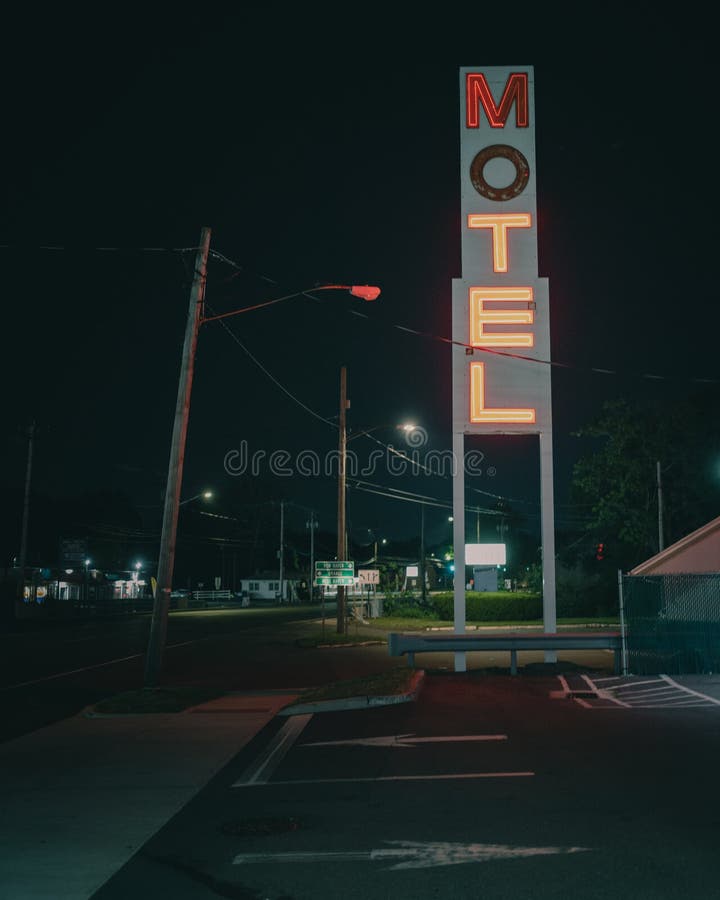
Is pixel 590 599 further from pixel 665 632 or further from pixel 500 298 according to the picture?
pixel 500 298

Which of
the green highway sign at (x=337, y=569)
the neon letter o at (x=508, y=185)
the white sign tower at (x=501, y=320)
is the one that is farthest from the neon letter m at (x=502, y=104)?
the green highway sign at (x=337, y=569)

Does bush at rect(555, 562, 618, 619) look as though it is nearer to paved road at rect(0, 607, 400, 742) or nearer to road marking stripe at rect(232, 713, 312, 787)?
paved road at rect(0, 607, 400, 742)

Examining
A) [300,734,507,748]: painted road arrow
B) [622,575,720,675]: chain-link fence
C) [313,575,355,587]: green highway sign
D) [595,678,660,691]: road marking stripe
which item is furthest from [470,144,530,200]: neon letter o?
[313,575,355,587]: green highway sign

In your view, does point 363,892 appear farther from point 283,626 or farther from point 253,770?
point 283,626

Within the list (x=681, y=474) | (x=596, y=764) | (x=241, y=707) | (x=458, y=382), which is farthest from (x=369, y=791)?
(x=681, y=474)

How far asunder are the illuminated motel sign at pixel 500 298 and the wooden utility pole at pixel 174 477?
6.70 metres

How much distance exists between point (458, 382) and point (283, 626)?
29161 millimetres

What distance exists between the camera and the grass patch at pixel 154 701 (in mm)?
15719

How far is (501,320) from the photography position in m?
22.2

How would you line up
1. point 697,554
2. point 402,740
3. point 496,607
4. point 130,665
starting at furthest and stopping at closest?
1. point 496,607
2. point 697,554
3. point 130,665
4. point 402,740

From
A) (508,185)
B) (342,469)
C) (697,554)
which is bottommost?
(697,554)

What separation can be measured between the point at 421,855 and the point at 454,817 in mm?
1225

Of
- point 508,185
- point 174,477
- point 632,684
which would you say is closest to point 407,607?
point 508,185

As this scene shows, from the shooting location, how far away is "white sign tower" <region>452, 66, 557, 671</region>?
21906 millimetres
